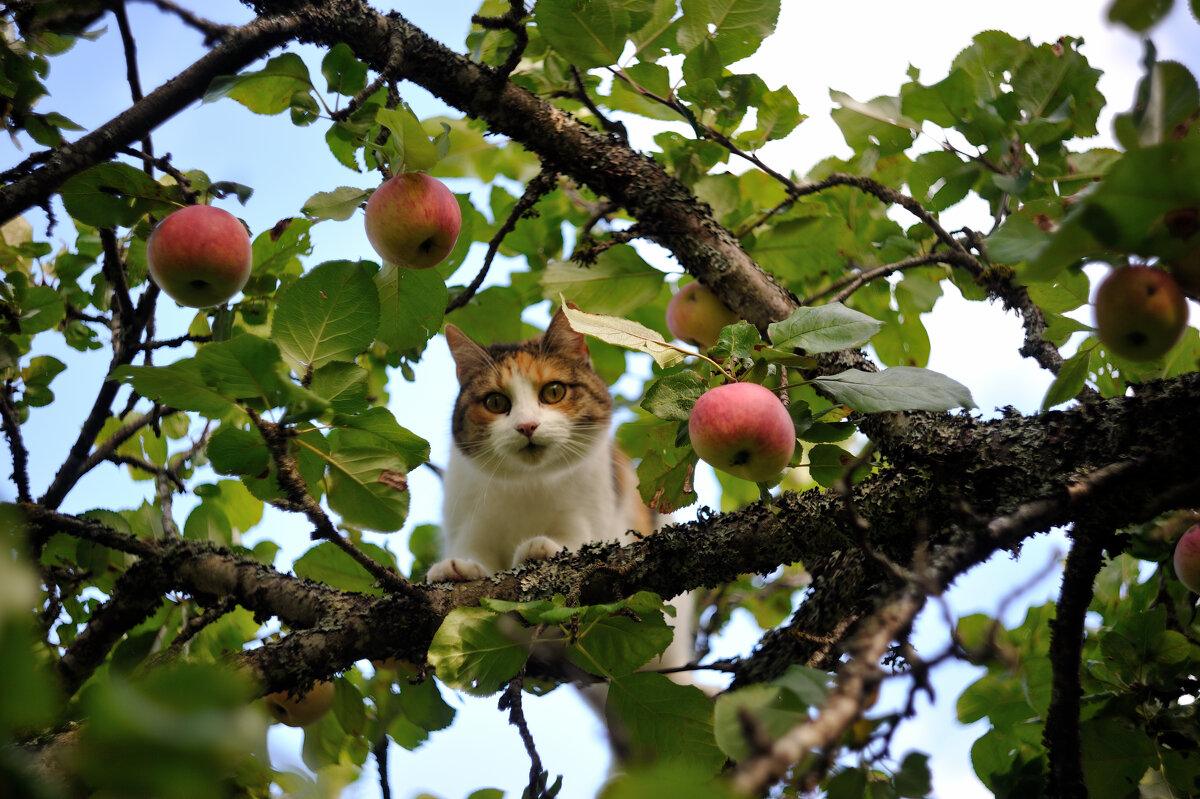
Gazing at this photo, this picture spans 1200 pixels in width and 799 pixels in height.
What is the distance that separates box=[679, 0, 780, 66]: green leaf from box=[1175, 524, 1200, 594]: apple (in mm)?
1441

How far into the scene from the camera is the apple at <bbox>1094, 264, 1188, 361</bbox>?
1053 mm

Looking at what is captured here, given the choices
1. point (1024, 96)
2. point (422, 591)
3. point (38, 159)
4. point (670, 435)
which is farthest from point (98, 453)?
point (1024, 96)

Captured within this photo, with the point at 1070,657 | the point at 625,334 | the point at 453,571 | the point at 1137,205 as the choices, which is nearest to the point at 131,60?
the point at 625,334

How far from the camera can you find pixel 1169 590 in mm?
1958

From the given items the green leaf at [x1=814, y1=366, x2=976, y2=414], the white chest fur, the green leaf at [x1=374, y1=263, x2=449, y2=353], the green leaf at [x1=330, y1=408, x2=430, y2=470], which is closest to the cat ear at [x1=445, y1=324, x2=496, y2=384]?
the white chest fur

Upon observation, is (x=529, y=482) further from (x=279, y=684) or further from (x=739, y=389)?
(x=739, y=389)

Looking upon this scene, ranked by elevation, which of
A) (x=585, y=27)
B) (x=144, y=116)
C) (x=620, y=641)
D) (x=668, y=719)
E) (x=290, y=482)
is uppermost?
(x=585, y=27)

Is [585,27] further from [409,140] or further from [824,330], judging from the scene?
[824,330]

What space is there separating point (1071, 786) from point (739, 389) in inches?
35.1

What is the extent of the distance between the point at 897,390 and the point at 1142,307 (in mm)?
353

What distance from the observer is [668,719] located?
4.82 ft

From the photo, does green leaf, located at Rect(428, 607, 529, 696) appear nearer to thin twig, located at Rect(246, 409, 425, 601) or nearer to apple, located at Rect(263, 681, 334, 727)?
thin twig, located at Rect(246, 409, 425, 601)

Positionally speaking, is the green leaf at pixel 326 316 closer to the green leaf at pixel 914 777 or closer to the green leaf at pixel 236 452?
the green leaf at pixel 236 452

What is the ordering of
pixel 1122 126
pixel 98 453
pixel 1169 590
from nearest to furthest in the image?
pixel 1122 126, pixel 1169 590, pixel 98 453
